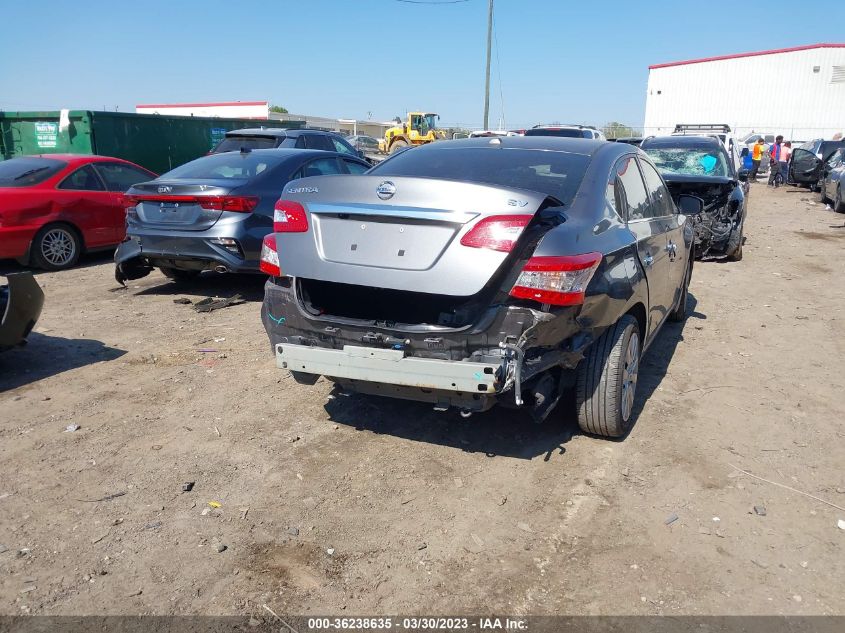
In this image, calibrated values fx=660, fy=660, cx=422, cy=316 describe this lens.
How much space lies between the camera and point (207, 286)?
7.84m

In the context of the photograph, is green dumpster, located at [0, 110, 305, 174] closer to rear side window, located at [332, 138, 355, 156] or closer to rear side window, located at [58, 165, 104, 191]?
rear side window, located at [332, 138, 355, 156]

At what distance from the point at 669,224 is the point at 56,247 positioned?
7.69 m

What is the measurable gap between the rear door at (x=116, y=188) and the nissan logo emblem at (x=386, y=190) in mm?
7212

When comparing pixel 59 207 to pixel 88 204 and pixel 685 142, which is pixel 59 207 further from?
pixel 685 142

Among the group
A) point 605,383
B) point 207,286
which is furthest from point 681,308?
point 207,286

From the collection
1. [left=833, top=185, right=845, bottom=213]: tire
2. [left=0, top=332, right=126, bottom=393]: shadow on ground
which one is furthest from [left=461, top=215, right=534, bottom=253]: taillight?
[left=833, top=185, right=845, bottom=213]: tire

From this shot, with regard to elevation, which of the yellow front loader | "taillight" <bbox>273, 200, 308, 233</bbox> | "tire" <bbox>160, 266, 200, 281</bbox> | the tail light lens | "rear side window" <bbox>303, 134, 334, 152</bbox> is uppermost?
the yellow front loader

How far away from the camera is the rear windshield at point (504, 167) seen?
3801mm

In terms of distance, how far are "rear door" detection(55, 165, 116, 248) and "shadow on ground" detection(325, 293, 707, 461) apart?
617cm

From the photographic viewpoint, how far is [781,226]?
13969mm

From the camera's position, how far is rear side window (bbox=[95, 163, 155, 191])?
929cm

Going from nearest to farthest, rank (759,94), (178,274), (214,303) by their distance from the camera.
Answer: (214,303) → (178,274) → (759,94)

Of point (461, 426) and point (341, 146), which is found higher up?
point (341, 146)

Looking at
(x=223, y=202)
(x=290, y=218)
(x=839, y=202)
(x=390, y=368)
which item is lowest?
(x=390, y=368)
